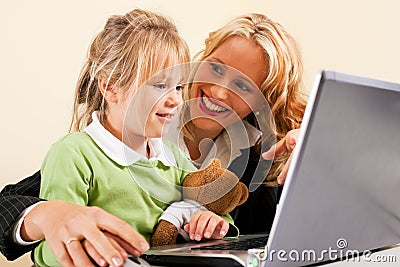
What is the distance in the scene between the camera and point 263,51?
145 centimetres

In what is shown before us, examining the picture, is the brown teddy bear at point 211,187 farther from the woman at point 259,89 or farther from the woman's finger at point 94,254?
the woman's finger at point 94,254

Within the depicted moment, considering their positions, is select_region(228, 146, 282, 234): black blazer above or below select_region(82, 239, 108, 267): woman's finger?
below

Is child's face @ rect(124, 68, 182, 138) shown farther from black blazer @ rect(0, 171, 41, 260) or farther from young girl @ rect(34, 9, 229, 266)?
black blazer @ rect(0, 171, 41, 260)

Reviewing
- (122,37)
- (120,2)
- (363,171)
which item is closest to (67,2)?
(120,2)

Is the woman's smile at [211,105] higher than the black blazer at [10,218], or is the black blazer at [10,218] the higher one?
the woman's smile at [211,105]

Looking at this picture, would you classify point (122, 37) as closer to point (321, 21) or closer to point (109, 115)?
point (109, 115)

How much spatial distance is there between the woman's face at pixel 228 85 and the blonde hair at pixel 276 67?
0.07 ft

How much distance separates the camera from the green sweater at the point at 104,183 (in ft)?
3.36

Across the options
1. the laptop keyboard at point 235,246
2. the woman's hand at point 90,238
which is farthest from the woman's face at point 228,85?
the woman's hand at point 90,238

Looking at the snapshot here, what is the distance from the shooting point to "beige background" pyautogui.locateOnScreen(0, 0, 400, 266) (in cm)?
160

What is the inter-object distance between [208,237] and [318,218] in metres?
0.35

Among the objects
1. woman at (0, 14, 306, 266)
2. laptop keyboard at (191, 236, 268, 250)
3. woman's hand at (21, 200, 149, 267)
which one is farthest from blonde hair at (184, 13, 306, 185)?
woman's hand at (21, 200, 149, 267)

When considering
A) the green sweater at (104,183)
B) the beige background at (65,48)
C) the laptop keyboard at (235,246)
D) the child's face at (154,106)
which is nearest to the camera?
the laptop keyboard at (235,246)

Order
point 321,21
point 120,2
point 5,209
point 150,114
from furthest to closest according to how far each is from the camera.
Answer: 1. point 321,21
2. point 120,2
3. point 150,114
4. point 5,209
